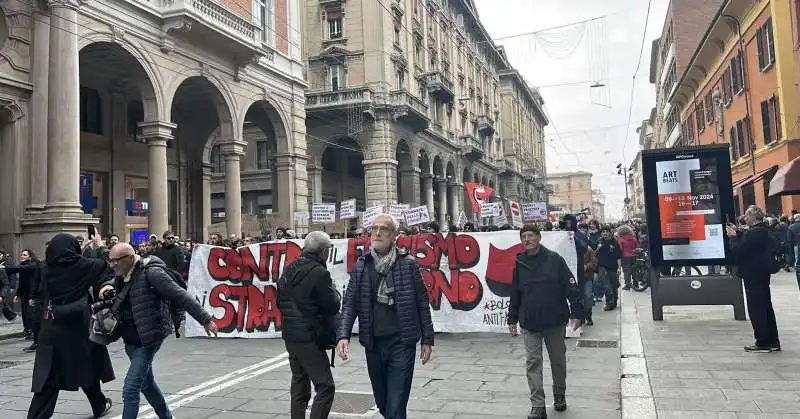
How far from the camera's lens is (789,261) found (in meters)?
15.6

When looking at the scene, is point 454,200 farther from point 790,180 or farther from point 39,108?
point 39,108

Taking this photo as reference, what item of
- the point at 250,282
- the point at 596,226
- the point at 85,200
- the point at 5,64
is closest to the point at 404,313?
the point at 250,282

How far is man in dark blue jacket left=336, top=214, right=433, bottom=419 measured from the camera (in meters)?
4.10

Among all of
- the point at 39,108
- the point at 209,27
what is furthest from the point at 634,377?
the point at 209,27

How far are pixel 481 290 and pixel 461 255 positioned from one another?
0.65 metres

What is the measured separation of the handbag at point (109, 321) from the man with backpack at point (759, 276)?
680 cm

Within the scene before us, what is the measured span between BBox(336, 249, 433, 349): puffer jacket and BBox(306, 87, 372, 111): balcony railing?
27309mm

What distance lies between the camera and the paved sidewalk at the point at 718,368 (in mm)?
5137

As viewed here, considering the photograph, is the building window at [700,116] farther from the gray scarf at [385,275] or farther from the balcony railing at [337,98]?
the gray scarf at [385,275]

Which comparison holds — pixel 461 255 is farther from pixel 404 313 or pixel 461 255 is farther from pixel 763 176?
pixel 763 176

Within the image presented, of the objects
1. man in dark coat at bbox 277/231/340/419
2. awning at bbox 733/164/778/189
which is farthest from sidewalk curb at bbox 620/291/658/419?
awning at bbox 733/164/778/189

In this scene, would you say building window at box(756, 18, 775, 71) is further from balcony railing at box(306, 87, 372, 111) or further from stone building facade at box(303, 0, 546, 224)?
balcony railing at box(306, 87, 372, 111)

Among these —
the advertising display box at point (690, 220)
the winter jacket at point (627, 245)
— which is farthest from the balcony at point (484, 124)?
the advertising display box at point (690, 220)

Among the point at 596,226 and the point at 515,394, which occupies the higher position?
the point at 596,226
